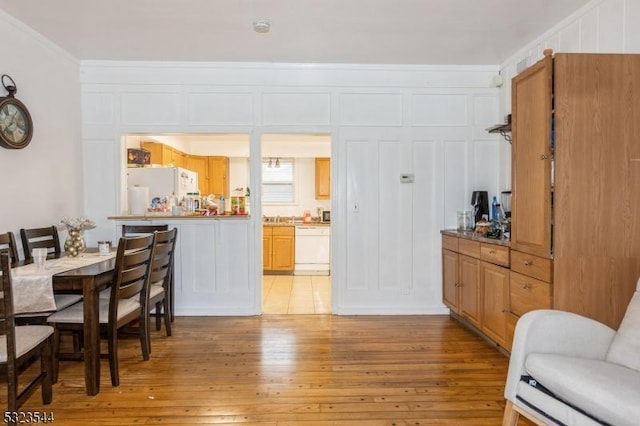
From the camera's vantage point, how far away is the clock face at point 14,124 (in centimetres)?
275

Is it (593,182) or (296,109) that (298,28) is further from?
(593,182)

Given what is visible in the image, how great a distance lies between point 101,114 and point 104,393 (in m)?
2.70

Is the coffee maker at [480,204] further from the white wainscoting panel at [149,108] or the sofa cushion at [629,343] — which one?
the white wainscoting panel at [149,108]

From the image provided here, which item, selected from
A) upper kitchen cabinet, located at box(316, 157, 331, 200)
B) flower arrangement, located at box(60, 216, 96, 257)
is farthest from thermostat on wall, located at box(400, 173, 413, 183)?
upper kitchen cabinet, located at box(316, 157, 331, 200)

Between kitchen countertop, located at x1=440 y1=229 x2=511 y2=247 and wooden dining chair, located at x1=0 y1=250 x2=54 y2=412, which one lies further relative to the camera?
kitchen countertop, located at x1=440 y1=229 x2=511 y2=247

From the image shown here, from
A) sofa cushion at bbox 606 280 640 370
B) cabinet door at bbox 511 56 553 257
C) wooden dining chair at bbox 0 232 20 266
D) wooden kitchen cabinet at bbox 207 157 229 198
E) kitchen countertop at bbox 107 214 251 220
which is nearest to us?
sofa cushion at bbox 606 280 640 370

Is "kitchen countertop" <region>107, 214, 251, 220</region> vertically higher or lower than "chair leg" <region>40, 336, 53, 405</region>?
higher

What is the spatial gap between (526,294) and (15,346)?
2.94m

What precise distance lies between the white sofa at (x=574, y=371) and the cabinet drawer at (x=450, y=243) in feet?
5.71

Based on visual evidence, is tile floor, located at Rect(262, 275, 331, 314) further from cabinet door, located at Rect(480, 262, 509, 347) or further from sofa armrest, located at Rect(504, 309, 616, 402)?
sofa armrest, located at Rect(504, 309, 616, 402)

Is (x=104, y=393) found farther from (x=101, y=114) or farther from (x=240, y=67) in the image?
(x=240, y=67)

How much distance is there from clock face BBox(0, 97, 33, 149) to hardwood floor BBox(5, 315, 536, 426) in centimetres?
173

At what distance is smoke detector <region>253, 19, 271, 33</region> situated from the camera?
288cm

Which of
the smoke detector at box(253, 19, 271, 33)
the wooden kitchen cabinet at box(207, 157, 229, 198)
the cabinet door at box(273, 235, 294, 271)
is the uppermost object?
the smoke detector at box(253, 19, 271, 33)
